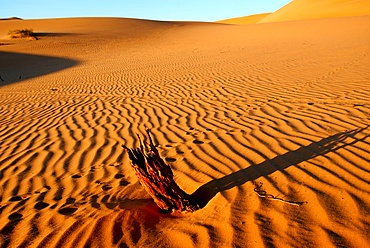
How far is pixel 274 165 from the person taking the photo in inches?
140

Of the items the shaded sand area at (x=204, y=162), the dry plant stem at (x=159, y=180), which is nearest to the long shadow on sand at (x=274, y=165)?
the shaded sand area at (x=204, y=162)

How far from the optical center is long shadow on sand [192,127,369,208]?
3197 millimetres

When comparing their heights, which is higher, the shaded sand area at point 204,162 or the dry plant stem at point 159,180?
the dry plant stem at point 159,180

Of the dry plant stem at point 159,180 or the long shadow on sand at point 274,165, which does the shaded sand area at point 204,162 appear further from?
the dry plant stem at point 159,180

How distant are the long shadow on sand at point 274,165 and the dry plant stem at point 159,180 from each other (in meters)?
0.18

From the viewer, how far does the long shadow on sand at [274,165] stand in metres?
3.20

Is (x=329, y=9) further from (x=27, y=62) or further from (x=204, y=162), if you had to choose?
(x=204, y=162)

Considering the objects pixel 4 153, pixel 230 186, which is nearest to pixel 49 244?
pixel 230 186

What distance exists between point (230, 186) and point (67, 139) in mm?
3047

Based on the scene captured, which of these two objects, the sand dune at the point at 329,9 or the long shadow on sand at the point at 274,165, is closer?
the long shadow on sand at the point at 274,165

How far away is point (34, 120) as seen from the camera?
6656mm

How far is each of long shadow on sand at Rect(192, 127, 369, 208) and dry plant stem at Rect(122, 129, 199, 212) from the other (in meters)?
0.18

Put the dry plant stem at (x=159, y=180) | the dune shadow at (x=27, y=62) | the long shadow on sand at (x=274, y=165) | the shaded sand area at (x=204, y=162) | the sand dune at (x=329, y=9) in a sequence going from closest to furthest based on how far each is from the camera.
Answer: the shaded sand area at (x=204, y=162) < the dry plant stem at (x=159, y=180) < the long shadow on sand at (x=274, y=165) < the dune shadow at (x=27, y=62) < the sand dune at (x=329, y=9)

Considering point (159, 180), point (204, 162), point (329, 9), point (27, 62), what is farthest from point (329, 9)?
point (159, 180)
